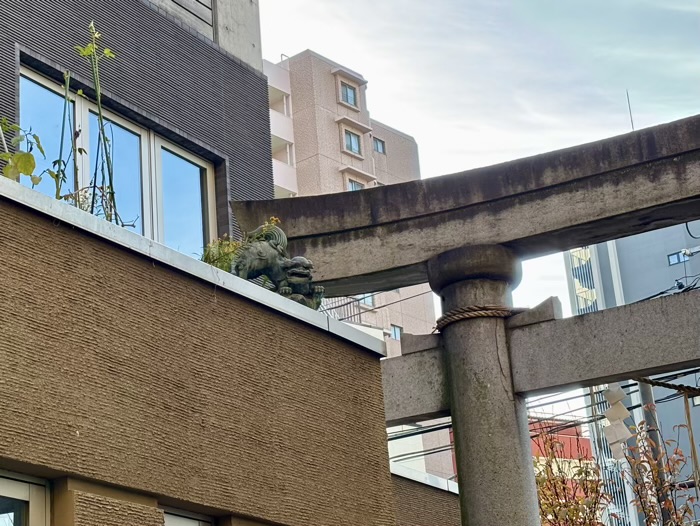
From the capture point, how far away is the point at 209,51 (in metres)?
11.0

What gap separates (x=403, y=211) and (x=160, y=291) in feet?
12.9

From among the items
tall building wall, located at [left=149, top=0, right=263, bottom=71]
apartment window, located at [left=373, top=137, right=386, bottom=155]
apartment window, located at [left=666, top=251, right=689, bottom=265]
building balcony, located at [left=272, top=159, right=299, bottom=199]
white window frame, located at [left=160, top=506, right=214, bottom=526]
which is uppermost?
apartment window, located at [left=373, top=137, right=386, bottom=155]

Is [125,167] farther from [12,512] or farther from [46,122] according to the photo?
[12,512]

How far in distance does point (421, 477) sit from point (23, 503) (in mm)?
5402

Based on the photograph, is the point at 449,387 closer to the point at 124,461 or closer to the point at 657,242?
the point at 124,461

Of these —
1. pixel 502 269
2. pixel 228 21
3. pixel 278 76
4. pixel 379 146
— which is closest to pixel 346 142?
pixel 379 146

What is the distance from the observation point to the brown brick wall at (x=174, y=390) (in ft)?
18.1

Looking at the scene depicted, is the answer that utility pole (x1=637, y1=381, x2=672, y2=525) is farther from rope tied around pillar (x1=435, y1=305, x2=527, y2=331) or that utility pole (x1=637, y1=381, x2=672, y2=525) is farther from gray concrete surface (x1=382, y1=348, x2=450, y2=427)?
gray concrete surface (x1=382, y1=348, x2=450, y2=427)

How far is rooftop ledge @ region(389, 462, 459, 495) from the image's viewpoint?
10.1 metres

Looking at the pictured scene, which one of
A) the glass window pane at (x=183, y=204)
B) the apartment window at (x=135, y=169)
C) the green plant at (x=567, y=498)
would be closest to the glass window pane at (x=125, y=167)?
the apartment window at (x=135, y=169)

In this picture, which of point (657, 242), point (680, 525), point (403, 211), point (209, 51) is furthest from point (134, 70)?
point (657, 242)

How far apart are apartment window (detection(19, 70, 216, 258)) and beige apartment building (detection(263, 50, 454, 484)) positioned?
32.2m

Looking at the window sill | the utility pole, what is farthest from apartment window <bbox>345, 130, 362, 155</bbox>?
the utility pole

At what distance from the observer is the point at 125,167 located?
9594 mm
